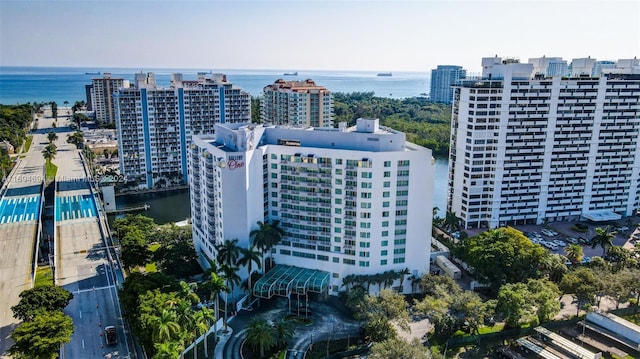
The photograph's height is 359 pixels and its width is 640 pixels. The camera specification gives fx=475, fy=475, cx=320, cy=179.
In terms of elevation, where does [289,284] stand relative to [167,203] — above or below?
above

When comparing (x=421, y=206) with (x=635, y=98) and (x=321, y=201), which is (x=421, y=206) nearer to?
(x=321, y=201)

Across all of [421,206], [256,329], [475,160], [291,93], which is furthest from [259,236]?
[291,93]

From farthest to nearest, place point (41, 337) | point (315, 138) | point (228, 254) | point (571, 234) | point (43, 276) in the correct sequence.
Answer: point (571, 234) → point (43, 276) → point (315, 138) → point (228, 254) → point (41, 337)

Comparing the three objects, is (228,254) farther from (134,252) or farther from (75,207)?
(75,207)

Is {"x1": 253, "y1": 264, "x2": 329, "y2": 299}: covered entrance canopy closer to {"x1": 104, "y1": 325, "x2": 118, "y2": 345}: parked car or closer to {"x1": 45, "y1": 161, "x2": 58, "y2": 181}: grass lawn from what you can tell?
{"x1": 104, "y1": 325, "x2": 118, "y2": 345}: parked car

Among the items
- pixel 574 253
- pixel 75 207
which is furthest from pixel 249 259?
pixel 75 207

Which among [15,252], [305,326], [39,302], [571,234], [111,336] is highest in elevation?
[39,302]

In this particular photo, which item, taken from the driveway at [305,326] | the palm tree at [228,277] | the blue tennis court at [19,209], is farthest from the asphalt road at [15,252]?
the driveway at [305,326]
